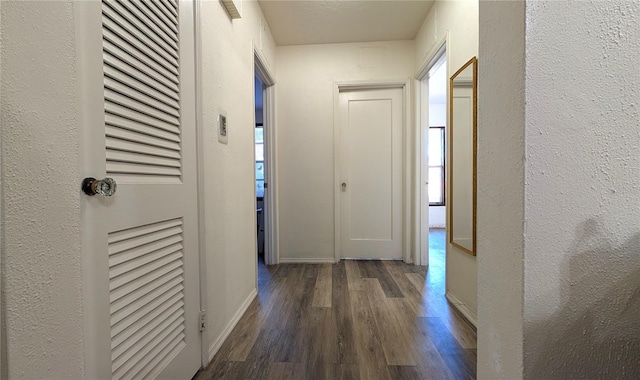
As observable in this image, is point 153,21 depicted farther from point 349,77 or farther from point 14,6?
point 349,77

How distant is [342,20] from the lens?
2506mm

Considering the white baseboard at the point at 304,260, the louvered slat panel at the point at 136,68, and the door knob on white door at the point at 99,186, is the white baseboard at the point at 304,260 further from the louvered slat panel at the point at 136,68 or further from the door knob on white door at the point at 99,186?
the door knob on white door at the point at 99,186

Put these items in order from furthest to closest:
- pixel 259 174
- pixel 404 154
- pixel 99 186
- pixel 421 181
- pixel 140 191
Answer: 1. pixel 259 174
2. pixel 404 154
3. pixel 421 181
4. pixel 140 191
5. pixel 99 186

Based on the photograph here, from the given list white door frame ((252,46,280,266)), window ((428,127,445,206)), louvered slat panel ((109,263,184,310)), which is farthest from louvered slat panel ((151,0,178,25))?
window ((428,127,445,206))

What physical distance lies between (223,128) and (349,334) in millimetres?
1440

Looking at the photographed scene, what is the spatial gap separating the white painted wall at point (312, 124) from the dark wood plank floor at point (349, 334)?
65cm

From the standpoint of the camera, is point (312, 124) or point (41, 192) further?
point (312, 124)

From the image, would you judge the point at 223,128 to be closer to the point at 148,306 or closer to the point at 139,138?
the point at 139,138

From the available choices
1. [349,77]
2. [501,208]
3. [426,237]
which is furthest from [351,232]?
[501,208]

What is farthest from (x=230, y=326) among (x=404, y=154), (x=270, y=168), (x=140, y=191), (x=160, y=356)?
(x=404, y=154)

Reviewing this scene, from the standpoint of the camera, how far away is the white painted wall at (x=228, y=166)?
138 centimetres

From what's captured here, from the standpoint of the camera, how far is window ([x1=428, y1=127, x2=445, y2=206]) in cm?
543

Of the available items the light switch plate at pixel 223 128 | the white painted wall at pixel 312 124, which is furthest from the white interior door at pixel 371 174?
the light switch plate at pixel 223 128

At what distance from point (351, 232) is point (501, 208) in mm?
2452
